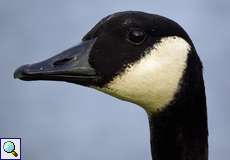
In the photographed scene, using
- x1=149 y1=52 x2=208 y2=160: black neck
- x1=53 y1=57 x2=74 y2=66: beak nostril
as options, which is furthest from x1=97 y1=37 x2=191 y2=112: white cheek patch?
x1=53 y1=57 x2=74 y2=66: beak nostril

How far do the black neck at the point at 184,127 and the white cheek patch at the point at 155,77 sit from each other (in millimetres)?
116

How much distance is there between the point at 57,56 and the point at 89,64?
278 millimetres

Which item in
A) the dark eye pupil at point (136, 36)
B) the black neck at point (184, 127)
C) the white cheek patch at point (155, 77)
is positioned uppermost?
the dark eye pupil at point (136, 36)

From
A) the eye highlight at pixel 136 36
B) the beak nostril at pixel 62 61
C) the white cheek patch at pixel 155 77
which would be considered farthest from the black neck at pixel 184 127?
the beak nostril at pixel 62 61

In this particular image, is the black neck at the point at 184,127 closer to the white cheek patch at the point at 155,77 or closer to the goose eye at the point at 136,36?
the white cheek patch at the point at 155,77

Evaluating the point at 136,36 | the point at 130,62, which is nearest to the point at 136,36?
the point at 136,36

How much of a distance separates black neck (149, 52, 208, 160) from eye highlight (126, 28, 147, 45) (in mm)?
490

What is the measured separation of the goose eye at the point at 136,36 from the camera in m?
5.15

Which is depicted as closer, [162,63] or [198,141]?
[162,63]

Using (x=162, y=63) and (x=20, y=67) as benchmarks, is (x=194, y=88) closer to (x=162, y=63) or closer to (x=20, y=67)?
(x=162, y=63)

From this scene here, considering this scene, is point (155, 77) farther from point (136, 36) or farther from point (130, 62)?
point (136, 36)

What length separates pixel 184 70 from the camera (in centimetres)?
515

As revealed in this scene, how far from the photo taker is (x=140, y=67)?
513 centimetres

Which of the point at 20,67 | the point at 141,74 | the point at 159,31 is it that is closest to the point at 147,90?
Result: the point at 141,74
